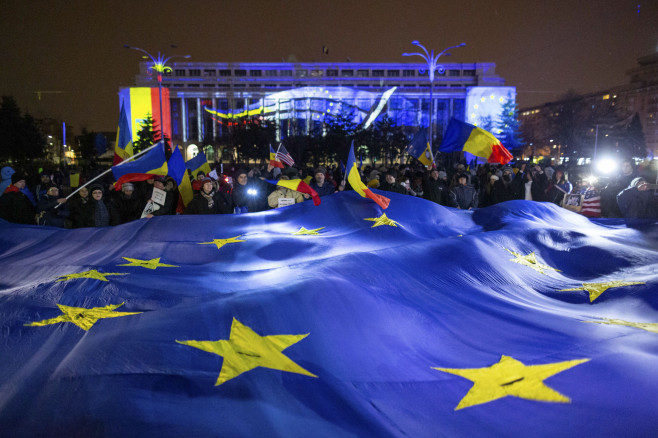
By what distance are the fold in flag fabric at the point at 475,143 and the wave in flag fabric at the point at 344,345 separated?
466 centimetres

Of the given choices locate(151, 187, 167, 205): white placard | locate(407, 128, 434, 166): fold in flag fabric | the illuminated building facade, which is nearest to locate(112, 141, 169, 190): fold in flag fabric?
locate(151, 187, 167, 205): white placard

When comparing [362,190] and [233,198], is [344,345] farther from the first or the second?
[233,198]

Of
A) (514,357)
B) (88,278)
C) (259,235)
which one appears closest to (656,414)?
(514,357)

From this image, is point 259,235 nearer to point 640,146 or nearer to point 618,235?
point 618,235

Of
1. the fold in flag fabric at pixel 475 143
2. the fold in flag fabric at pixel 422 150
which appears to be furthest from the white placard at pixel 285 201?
the fold in flag fabric at pixel 422 150

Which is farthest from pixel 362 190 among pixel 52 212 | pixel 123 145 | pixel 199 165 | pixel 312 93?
pixel 312 93

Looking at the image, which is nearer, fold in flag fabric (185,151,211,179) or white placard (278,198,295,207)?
white placard (278,198,295,207)

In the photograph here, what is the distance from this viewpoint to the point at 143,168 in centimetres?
726

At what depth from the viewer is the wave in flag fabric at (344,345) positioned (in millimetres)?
2070

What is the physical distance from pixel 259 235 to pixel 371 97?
70.8m

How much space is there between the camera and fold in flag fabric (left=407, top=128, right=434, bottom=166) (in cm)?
1209

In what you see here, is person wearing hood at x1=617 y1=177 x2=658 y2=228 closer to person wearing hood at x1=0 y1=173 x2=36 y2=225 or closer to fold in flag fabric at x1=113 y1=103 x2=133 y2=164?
fold in flag fabric at x1=113 y1=103 x2=133 y2=164

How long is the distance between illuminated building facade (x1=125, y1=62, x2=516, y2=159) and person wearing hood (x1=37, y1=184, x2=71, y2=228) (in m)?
57.4

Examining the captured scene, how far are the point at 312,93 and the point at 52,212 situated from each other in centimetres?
6771
